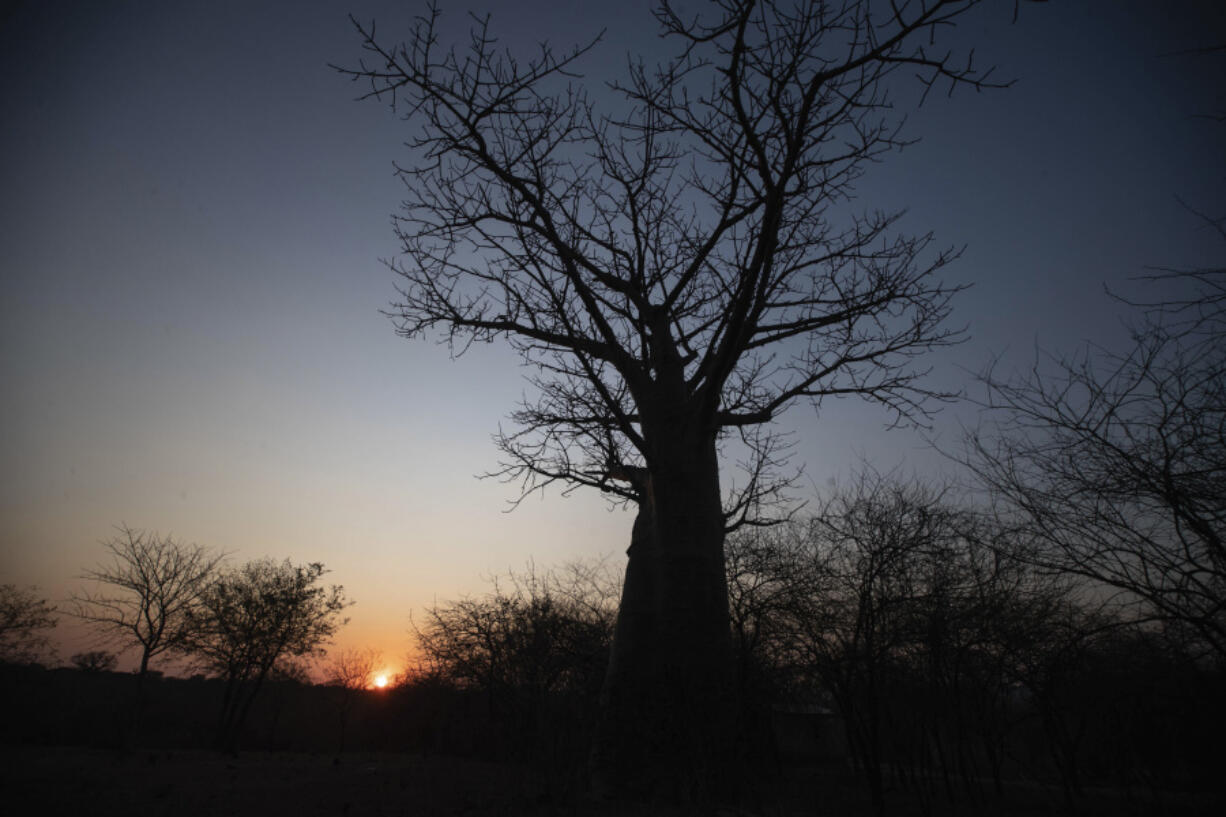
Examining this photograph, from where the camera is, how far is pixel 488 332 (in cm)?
454

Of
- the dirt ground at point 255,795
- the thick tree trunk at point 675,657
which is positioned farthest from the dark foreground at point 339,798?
the thick tree trunk at point 675,657

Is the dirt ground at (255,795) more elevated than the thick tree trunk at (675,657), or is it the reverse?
the thick tree trunk at (675,657)

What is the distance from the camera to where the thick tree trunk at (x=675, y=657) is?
2963 millimetres

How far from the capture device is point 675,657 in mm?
3211

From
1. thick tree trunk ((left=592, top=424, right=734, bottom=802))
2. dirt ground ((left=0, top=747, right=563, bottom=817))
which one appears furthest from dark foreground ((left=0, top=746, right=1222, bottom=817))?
thick tree trunk ((left=592, top=424, right=734, bottom=802))

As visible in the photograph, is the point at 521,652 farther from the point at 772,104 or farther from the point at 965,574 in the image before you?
the point at 965,574

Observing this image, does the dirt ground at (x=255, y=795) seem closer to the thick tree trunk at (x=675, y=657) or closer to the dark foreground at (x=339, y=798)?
the dark foreground at (x=339, y=798)

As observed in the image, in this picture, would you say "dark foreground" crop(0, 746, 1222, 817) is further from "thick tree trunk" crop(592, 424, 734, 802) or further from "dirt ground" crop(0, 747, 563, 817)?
"thick tree trunk" crop(592, 424, 734, 802)

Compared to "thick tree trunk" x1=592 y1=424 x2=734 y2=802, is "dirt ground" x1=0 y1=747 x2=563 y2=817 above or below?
below

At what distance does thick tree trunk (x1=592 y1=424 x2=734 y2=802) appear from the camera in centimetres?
296

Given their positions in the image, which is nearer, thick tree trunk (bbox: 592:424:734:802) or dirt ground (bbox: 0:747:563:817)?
thick tree trunk (bbox: 592:424:734:802)

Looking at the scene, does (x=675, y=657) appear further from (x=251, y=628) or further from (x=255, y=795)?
(x=251, y=628)

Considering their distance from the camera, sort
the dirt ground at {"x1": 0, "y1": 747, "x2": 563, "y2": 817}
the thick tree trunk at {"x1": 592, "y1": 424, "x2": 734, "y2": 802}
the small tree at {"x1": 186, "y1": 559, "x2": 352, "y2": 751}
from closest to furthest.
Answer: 1. the thick tree trunk at {"x1": 592, "y1": 424, "x2": 734, "y2": 802}
2. the dirt ground at {"x1": 0, "y1": 747, "x2": 563, "y2": 817}
3. the small tree at {"x1": 186, "y1": 559, "x2": 352, "y2": 751}

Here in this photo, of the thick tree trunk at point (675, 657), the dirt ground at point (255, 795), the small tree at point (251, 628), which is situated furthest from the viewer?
the small tree at point (251, 628)
